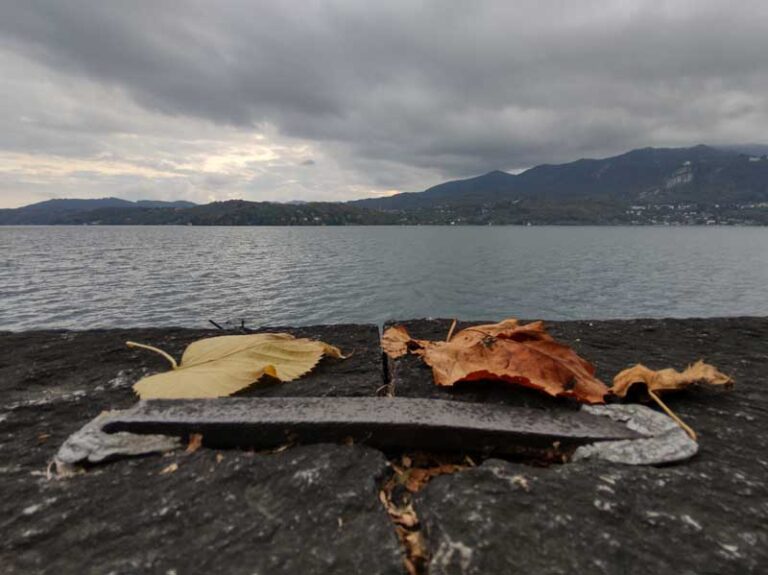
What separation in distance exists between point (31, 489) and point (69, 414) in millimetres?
645

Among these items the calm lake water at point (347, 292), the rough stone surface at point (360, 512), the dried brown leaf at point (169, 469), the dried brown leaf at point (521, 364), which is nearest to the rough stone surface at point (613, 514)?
the rough stone surface at point (360, 512)

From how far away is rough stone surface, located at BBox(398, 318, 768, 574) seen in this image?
114 centimetres

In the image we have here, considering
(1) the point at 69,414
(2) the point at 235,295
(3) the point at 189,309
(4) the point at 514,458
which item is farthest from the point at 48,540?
(2) the point at 235,295

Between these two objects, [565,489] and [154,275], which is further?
[154,275]

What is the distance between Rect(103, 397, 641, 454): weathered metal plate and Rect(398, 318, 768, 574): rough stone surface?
0.14 metres

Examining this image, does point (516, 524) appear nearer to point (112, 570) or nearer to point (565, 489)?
point (565, 489)

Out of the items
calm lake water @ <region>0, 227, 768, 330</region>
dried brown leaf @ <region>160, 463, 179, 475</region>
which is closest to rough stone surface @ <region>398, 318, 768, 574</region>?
dried brown leaf @ <region>160, 463, 179, 475</region>

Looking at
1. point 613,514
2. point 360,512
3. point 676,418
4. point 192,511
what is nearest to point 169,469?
point 192,511

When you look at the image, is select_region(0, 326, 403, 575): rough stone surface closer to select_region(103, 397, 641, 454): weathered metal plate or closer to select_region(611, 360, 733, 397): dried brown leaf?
select_region(103, 397, 641, 454): weathered metal plate

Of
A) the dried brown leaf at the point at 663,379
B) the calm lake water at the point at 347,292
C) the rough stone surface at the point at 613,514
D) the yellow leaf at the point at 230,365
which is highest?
the yellow leaf at the point at 230,365

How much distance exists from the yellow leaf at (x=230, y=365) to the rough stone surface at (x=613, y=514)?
44.3 inches

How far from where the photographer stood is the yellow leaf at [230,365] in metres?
2.07

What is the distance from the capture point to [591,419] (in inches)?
71.2

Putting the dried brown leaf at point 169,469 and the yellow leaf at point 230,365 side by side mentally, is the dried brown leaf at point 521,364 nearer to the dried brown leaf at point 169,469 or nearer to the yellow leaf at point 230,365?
the yellow leaf at point 230,365
